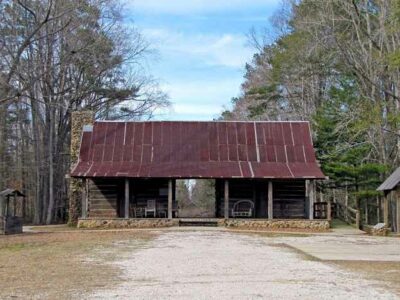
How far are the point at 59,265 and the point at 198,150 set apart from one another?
17.6m

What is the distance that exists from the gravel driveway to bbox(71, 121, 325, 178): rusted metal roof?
10.4 metres

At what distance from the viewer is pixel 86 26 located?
34.6m

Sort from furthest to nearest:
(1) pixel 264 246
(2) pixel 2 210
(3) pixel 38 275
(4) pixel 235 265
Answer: (2) pixel 2 210 → (1) pixel 264 246 → (4) pixel 235 265 → (3) pixel 38 275

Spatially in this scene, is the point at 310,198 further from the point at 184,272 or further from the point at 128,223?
the point at 184,272

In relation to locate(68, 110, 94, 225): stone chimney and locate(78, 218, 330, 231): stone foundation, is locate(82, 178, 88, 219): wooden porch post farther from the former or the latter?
locate(68, 110, 94, 225): stone chimney

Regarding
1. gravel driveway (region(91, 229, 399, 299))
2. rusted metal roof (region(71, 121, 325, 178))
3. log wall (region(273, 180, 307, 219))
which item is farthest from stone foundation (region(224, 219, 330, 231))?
gravel driveway (region(91, 229, 399, 299))

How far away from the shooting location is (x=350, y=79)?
36406 millimetres

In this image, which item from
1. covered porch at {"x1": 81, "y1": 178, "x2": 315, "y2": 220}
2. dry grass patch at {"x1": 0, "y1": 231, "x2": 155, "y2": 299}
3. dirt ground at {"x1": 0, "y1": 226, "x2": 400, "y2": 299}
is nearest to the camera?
dirt ground at {"x1": 0, "y1": 226, "x2": 400, "y2": 299}

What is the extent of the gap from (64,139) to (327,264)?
3280 centimetres

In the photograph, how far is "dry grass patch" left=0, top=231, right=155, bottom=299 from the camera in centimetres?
988

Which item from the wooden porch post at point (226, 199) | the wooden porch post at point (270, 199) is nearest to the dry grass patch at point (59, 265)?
the wooden porch post at point (226, 199)

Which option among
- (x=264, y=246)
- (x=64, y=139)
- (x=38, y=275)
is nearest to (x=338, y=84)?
(x=64, y=139)

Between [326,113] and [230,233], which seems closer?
[230,233]

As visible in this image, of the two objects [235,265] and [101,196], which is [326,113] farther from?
[235,265]
